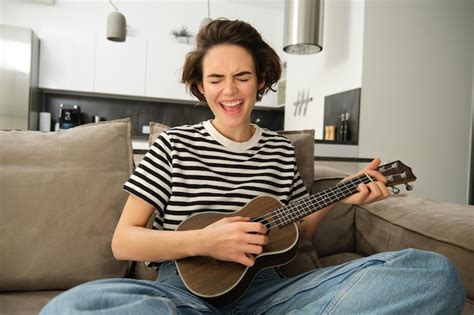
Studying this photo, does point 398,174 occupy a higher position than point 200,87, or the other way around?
point 200,87

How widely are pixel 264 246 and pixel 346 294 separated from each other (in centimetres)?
26

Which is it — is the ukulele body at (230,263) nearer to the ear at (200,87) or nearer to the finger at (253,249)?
the finger at (253,249)

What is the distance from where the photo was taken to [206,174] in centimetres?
110

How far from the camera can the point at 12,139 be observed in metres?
1.22

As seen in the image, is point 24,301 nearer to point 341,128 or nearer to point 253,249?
point 253,249

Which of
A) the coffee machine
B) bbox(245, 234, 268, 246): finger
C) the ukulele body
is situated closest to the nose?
the ukulele body

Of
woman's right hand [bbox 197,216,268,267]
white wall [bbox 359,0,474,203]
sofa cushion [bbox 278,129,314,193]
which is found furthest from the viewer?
white wall [bbox 359,0,474,203]

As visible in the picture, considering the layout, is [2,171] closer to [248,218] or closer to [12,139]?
[12,139]

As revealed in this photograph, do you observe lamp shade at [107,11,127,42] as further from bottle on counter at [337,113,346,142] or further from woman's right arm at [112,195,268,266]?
woman's right arm at [112,195,268,266]

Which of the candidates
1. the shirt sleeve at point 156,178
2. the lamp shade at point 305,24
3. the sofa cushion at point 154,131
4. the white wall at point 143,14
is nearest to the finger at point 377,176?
the shirt sleeve at point 156,178

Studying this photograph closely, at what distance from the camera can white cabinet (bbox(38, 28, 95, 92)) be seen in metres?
4.33

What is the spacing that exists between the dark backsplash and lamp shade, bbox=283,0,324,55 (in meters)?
1.95

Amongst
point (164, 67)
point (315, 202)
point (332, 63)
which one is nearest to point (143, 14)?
point (164, 67)

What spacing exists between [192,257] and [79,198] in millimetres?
439
